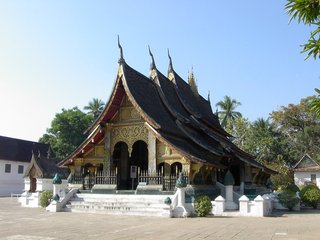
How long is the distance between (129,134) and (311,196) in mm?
10420

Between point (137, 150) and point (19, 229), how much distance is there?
11.7 meters

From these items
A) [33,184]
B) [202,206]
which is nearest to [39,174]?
[33,184]

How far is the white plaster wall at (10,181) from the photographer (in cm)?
4147

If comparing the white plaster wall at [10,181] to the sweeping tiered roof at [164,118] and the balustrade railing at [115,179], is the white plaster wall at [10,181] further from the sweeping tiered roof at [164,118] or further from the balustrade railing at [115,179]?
the sweeping tiered roof at [164,118]

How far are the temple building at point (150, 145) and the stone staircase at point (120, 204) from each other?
3.18 feet

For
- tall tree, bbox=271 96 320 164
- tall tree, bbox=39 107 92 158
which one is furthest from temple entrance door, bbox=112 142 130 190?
tall tree, bbox=271 96 320 164

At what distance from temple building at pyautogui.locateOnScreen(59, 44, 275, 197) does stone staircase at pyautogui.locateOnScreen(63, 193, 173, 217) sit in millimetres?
969

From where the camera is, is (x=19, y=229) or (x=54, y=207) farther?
(x=54, y=207)

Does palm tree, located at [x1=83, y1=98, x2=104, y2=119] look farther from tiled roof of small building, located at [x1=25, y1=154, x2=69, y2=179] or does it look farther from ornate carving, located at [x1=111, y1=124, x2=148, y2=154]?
ornate carving, located at [x1=111, y1=124, x2=148, y2=154]

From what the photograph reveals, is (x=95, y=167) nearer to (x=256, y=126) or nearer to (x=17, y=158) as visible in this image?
(x=17, y=158)

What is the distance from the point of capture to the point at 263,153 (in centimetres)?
4844

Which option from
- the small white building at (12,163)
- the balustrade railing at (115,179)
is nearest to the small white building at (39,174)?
the small white building at (12,163)

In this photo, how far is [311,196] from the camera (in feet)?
67.3

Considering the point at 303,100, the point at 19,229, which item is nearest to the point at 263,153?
the point at 303,100
